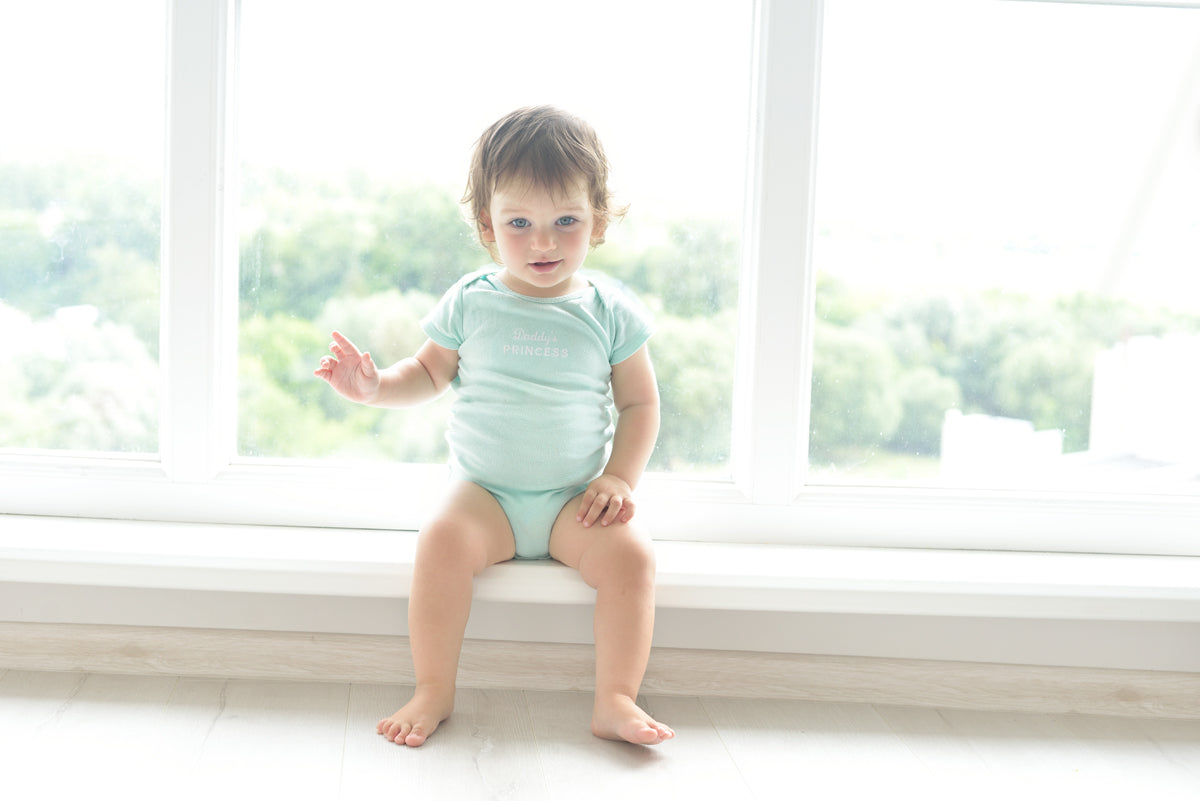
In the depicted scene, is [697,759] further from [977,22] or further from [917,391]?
[977,22]

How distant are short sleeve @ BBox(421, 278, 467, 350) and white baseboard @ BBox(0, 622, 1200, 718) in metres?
0.42

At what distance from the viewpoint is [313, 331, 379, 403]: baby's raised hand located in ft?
4.31

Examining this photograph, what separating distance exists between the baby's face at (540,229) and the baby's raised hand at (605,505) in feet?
0.92

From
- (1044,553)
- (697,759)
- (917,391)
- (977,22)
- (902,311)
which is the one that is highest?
(977,22)

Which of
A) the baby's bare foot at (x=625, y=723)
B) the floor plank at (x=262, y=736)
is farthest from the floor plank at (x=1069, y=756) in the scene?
the floor plank at (x=262, y=736)

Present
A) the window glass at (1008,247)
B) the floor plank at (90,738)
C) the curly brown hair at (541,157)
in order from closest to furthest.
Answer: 1. the floor plank at (90,738)
2. the curly brown hair at (541,157)
3. the window glass at (1008,247)

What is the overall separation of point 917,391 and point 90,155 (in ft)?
4.26

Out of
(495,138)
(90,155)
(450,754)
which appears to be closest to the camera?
(450,754)

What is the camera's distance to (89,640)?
1.39 metres

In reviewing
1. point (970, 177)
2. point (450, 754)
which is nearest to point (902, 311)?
point (970, 177)

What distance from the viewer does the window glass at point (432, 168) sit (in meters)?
1.50

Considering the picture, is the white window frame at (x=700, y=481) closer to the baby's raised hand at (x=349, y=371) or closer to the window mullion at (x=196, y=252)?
the window mullion at (x=196, y=252)

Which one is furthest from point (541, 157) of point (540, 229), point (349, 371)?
point (349, 371)

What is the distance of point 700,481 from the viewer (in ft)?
5.10
